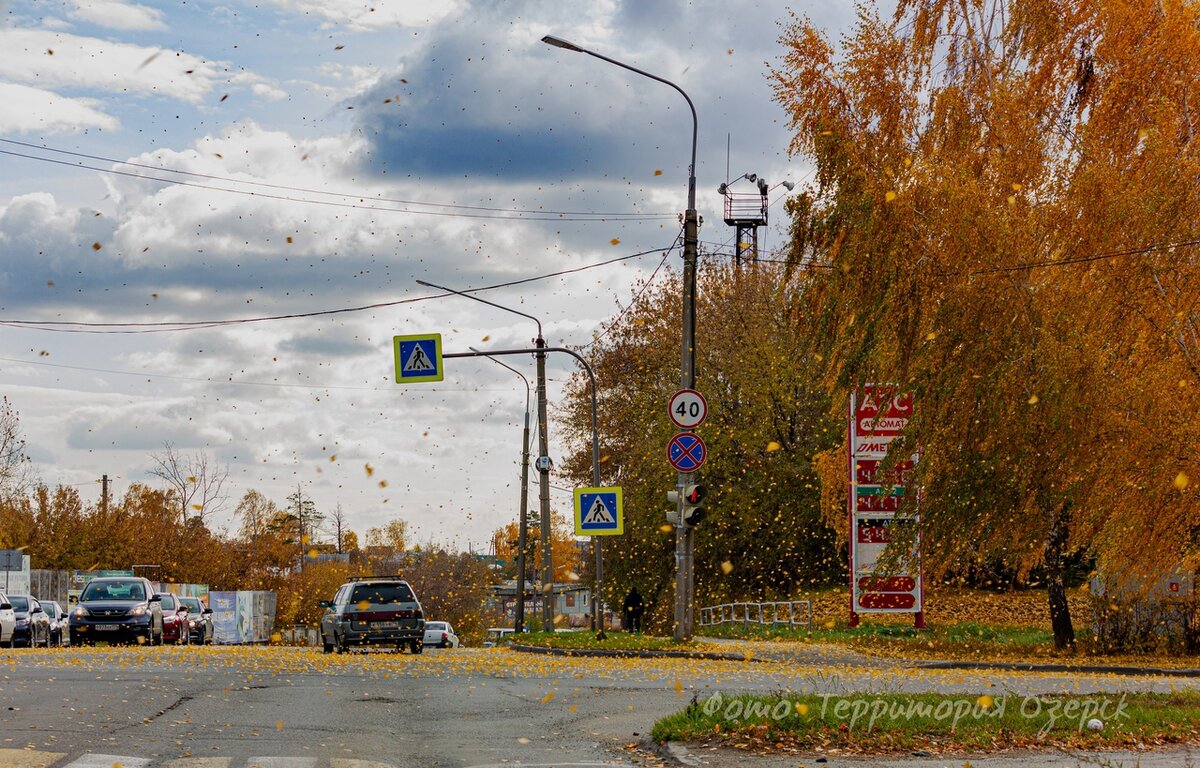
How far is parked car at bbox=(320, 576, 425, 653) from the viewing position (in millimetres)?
29734

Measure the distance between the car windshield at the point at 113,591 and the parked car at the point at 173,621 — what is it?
3441mm

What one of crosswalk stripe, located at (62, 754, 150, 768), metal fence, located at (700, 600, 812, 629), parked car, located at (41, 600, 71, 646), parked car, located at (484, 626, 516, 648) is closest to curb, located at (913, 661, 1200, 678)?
metal fence, located at (700, 600, 812, 629)

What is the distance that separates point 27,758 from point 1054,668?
1784 centimetres

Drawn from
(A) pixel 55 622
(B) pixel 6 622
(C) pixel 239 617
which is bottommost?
(C) pixel 239 617

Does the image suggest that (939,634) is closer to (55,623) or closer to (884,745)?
(884,745)

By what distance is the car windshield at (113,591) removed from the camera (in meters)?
36.4

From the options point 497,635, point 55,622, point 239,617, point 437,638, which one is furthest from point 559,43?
point 497,635

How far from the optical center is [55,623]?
146 feet

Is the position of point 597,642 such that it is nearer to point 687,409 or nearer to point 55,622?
point 687,409

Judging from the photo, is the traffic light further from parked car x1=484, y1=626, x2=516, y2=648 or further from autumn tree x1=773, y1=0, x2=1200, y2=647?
parked car x1=484, y1=626, x2=516, y2=648

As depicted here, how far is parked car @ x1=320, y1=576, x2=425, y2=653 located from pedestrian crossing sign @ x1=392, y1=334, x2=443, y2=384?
4730mm

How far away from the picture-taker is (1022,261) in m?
24.5

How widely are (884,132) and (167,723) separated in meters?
20.7

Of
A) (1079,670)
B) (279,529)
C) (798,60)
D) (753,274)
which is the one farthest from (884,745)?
(279,529)
